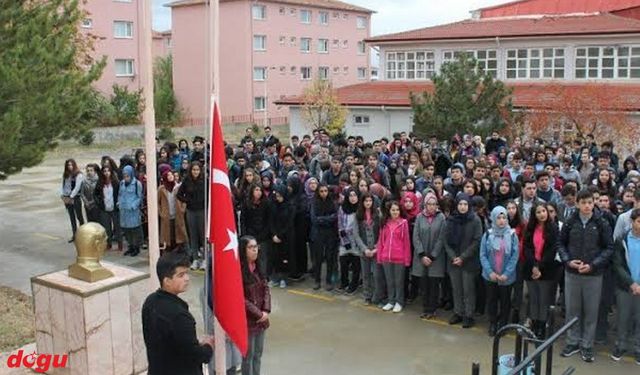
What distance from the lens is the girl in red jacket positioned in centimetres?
915

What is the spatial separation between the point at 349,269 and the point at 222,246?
18.3 feet

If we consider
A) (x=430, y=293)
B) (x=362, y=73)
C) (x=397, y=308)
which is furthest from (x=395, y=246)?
(x=362, y=73)

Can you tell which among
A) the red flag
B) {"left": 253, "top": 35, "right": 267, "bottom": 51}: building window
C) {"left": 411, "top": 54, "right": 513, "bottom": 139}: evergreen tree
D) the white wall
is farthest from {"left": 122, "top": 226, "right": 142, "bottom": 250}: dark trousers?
{"left": 253, "top": 35, "right": 267, "bottom": 51}: building window

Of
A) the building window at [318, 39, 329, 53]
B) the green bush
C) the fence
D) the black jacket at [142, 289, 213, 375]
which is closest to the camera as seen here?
the black jacket at [142, 289, 213, 375]

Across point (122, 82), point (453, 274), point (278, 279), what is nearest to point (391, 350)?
point (453, 274)

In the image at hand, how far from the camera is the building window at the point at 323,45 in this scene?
2122 inches

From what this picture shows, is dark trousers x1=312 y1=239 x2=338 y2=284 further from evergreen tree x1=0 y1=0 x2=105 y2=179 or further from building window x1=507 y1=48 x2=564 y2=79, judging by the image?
building window x1=507 y1=48 x2=564 y2=79

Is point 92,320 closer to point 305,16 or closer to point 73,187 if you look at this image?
point 73,187

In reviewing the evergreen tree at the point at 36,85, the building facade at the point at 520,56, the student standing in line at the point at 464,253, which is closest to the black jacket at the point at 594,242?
the student standing in line at the point at 464,253

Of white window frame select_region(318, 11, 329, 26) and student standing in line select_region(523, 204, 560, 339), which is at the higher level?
white window frame select_region(318, 11, 329, 26)

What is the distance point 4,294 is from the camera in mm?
9805

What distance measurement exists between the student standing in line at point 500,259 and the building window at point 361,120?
25233 mm

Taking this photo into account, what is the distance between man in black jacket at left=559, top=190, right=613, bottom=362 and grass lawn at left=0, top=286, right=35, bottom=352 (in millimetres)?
6102

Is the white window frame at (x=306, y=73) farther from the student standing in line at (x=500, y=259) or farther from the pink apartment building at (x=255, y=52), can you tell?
the student standing in line at (x=500, y=259)
